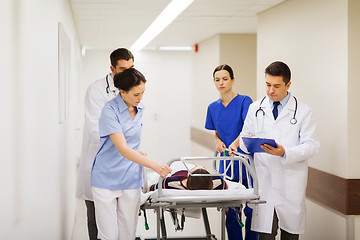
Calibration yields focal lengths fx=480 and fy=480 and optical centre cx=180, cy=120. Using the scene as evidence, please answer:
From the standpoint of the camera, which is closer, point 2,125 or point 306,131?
point 2,125

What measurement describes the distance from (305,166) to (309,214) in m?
1.17

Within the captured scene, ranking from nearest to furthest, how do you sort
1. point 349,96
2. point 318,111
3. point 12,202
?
1. point 12,202
2. point 349,96
3. point 318,111

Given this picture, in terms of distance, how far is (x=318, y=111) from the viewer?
406 cm

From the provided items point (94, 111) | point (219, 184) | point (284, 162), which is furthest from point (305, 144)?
point (94, 111)

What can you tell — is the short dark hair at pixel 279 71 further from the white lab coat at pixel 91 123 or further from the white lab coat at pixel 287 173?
the white lab coat at pixel 91 123

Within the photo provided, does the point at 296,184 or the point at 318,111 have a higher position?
the point at 318,111

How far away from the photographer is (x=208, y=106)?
13.9 feet

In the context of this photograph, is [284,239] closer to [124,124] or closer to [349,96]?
[349,96]

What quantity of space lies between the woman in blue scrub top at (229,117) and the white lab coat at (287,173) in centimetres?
53

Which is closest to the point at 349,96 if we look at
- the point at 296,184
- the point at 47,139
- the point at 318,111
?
the point at 318,111

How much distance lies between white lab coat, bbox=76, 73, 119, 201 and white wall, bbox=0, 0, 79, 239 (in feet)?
1.02

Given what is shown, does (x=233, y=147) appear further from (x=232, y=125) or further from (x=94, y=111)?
(x=94, y=111)

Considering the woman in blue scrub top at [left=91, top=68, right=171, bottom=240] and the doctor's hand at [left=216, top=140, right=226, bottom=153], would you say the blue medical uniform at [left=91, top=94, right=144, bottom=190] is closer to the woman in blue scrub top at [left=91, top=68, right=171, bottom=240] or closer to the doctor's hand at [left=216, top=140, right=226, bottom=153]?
the woman in blue scrub top at [left=91, top=68, right=171, bottom=240]

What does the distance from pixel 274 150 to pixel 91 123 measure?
129cm
